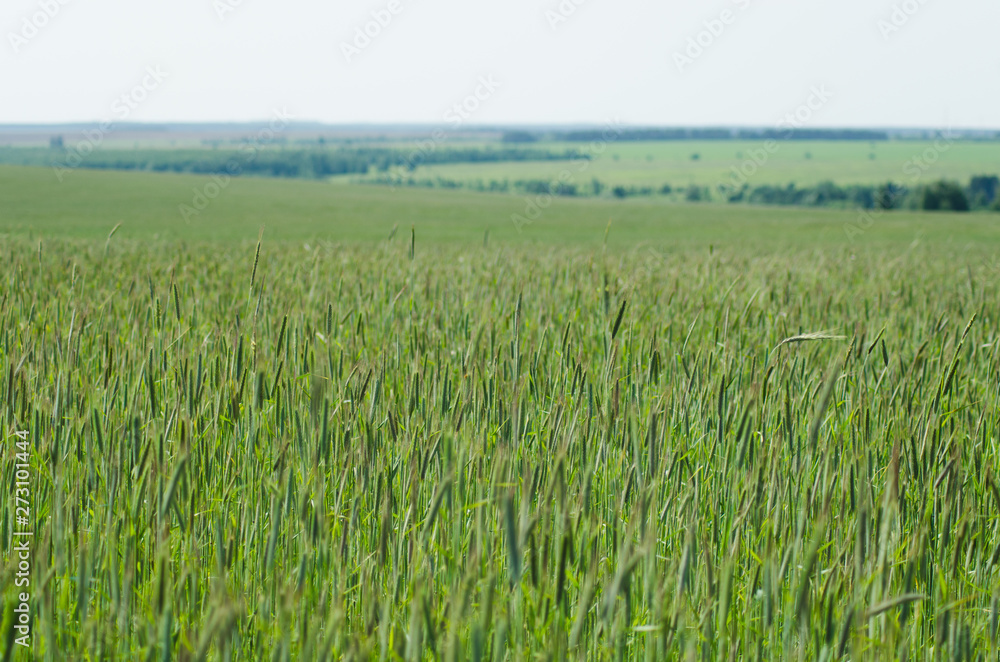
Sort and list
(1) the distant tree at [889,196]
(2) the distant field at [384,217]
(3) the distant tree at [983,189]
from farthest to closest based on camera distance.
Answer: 1. (3) the distant tree at [983,189]
2. (1) the distant tree at [889,196]
3. (2) the distant field at [384,217]

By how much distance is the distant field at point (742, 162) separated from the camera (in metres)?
84.1

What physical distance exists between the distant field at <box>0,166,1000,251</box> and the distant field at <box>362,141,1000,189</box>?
105 feet

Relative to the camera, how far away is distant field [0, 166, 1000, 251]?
85.3ft

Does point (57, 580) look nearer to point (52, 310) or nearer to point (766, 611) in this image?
point (766, 611)

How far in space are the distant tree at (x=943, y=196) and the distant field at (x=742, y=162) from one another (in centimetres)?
964

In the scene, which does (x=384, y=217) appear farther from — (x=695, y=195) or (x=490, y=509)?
(x=695, y=195)

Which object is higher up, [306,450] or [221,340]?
[221,340]

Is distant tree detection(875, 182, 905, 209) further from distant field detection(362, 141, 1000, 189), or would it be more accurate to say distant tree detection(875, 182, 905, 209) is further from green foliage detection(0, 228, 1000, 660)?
green foliage detection(0, 228, 1000, 660)

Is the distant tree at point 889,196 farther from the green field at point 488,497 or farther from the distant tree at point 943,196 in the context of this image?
the green field at point 488,497

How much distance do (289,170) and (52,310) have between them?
281ft

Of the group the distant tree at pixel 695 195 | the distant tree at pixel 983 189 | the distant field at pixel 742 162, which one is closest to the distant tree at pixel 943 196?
the distant tree at pixel 983 189

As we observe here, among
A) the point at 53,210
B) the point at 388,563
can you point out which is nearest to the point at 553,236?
the point at 53,210

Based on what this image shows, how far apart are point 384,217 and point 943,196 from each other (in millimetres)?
52843

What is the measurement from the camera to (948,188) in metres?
66.9
